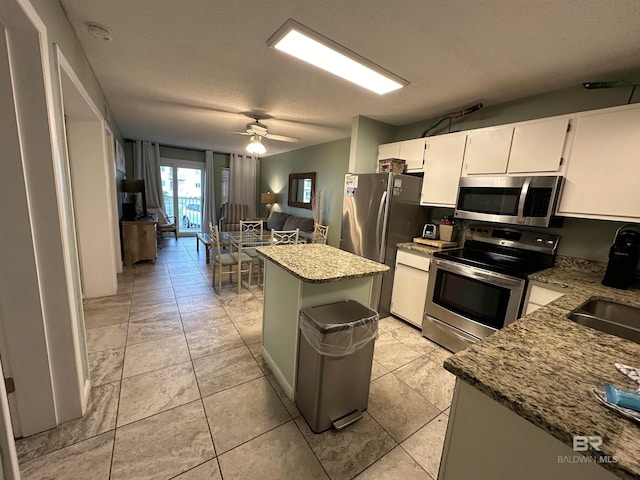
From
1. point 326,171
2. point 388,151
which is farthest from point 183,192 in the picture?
point 388,151

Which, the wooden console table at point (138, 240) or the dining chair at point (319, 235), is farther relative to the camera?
the dining chair at point (319, 235)

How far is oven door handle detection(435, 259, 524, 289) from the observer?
1.93 metres

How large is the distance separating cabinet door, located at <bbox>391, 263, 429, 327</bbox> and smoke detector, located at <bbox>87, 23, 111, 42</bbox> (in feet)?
10.2

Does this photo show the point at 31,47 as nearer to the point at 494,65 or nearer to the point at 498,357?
the point at 498,357

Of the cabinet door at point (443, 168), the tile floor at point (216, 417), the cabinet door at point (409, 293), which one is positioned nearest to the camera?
A: the tile floor at point (216, 417)

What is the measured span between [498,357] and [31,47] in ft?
7.51

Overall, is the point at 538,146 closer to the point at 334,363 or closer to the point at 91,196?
the point at 334,363

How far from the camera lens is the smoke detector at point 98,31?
1.70m

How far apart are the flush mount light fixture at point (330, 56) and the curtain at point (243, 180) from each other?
5.62 metres

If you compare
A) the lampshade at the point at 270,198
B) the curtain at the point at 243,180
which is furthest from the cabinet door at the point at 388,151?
the curtain at the point at 243,180

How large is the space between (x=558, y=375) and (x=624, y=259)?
1.57m

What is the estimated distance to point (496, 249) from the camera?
2467 mm

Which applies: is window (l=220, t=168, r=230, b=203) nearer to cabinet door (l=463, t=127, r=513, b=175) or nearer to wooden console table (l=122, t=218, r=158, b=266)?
wooden console table (l=122, t=218, r=158, b=266)

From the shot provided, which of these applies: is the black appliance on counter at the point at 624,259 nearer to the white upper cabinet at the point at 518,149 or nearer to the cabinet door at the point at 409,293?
the white upper cabinet at the point at 518,149
